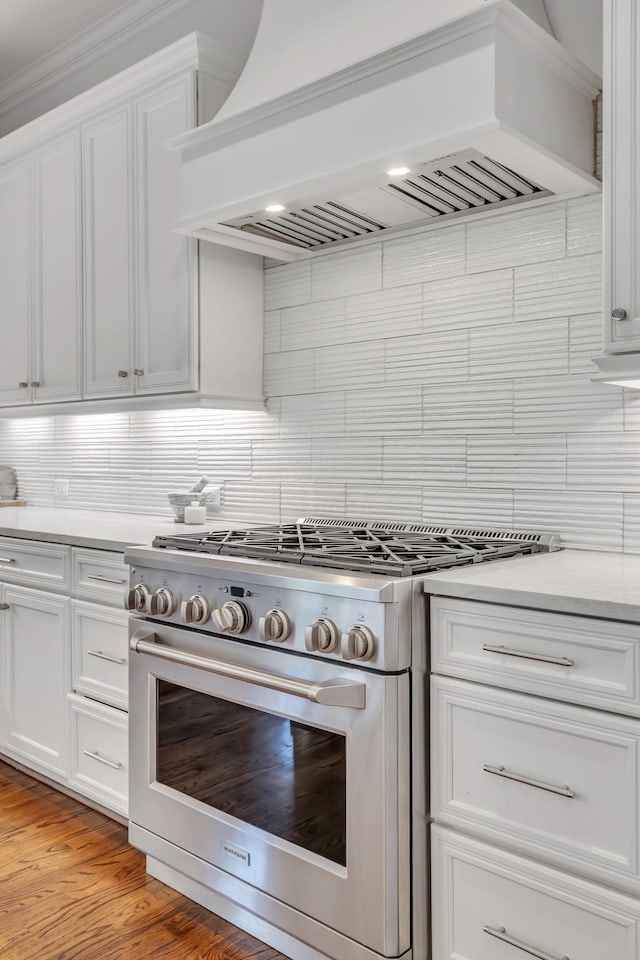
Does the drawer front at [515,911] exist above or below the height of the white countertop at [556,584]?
below

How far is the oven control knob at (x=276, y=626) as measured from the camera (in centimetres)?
172

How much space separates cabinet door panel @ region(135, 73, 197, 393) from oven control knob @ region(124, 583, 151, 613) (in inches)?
29.1

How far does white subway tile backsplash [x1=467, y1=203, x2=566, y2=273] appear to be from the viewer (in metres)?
2.05

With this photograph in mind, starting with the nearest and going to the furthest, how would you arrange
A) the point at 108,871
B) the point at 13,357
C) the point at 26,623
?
the point at 108,871 < the point at 26,623 < the point at 13,357

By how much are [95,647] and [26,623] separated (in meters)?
0.42

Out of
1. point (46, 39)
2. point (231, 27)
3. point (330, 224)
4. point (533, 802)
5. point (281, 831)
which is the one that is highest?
point (46, 39)

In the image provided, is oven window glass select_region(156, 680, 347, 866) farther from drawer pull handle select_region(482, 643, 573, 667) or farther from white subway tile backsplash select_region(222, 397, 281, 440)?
white subway tile backsplash select_region(222, 397, 281, 440)

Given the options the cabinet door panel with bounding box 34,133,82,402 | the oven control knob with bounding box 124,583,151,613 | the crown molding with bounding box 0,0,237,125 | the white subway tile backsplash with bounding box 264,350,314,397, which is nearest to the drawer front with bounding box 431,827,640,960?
the oven control knob with bounding box 124,583,151,613


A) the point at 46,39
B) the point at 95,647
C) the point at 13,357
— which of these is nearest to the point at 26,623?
the point at 95,647

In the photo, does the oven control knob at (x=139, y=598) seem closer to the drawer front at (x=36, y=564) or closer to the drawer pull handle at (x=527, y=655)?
the drawer front at (x=36, y=564)

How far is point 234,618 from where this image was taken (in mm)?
1820

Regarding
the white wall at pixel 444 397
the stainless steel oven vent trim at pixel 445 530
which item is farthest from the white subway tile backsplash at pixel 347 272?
the stainless steel oven vent trim at pixel 445 530

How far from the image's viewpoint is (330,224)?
232cm

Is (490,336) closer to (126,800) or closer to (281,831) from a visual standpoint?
(281,831)
